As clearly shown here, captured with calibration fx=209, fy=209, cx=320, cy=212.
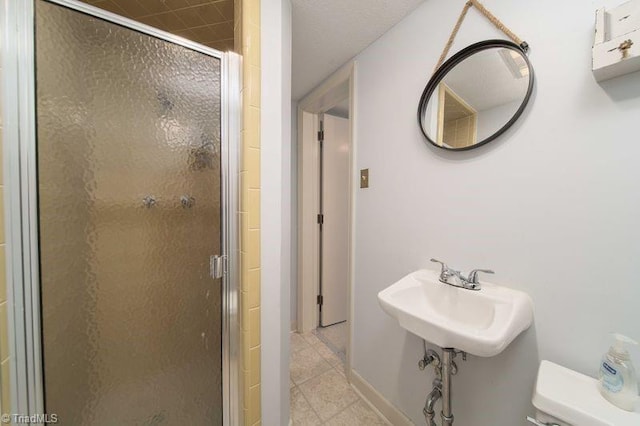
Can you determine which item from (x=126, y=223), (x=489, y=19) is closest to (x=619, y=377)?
(x=489, y=19)

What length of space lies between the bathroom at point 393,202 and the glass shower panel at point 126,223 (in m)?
0.02

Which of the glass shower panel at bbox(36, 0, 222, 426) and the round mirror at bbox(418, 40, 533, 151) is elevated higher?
the round mirror at bbox(418, 40, 533, 151)

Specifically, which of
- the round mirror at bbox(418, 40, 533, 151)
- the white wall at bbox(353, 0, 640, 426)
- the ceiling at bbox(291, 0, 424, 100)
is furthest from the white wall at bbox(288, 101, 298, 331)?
the round mirror at bbox(418, 40, 533, 151)

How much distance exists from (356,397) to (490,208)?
1.34m

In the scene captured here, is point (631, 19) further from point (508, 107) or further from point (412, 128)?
point (412, 128)

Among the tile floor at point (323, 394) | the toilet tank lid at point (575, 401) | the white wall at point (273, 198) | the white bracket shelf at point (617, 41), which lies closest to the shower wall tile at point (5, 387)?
the white wall at point (273, 198)

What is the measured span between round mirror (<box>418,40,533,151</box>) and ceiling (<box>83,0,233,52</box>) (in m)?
1.10

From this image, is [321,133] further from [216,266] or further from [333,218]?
[216,266]

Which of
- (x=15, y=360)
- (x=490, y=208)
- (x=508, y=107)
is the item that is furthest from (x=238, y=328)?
(x=508, y=107)

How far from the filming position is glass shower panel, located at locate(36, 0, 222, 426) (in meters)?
0.67

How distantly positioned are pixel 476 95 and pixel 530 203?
0.47 metres

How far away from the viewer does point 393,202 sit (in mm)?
1152

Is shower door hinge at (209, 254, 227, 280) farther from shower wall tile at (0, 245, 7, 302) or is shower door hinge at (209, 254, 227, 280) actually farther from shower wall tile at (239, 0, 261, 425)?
shower wall tile at (0, 245, 7, 302)

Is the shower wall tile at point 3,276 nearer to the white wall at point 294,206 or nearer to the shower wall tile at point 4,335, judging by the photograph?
the shower wall tile at point 4,335
